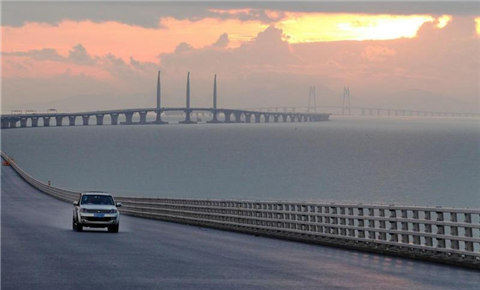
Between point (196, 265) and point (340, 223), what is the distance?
18.4 meters

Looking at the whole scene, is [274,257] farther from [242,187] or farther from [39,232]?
[242,187]

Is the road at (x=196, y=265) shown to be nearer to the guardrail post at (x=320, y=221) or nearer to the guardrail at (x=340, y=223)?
the guardrail at (x=340, y=223)

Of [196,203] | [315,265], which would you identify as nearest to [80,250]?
[315,265]

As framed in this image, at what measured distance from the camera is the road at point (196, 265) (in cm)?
1992

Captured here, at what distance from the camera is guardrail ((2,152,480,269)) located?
81.3 ft

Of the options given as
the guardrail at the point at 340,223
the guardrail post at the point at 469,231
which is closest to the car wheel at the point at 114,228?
the guardrail at the point at 340,223

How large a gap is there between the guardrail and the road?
0.63m

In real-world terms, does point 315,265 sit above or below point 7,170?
below

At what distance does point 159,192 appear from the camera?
136m

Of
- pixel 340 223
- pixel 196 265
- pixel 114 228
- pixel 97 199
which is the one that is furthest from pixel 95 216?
pixel 196 265

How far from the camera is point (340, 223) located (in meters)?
41.7

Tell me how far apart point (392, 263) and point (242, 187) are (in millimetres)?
116888

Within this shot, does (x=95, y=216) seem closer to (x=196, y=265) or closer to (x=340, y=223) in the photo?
(x=340, y=223)

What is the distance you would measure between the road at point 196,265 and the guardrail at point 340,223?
63cm
